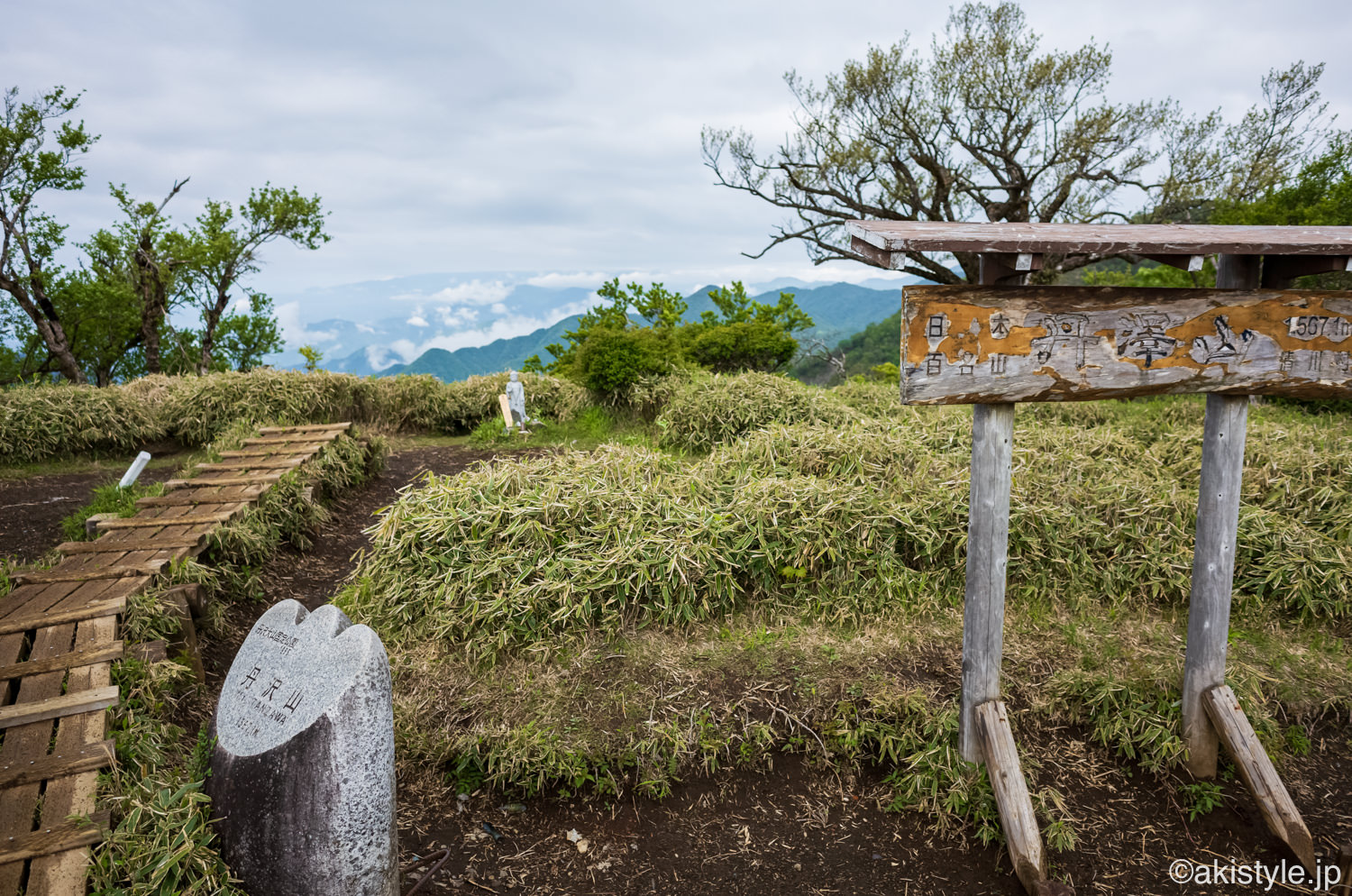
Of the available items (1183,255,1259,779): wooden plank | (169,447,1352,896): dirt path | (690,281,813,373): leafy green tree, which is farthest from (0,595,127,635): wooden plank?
(690,281,813,373): leafy green tree

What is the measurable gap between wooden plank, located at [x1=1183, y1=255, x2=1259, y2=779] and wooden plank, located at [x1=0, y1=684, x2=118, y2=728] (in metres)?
4.36

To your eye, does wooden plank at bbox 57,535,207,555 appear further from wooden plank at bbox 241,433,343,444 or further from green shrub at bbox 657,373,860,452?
green shrub at bbox 657,373,860,452

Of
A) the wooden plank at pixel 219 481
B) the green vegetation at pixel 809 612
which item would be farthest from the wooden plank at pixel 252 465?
the green vegetation at pixel 809 612

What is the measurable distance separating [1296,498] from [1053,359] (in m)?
3.59

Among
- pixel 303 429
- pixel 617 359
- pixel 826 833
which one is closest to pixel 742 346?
pixel 617 359

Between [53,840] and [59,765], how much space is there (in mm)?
401

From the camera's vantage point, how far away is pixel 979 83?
1415 cm

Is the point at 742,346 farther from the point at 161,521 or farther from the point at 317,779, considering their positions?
the point at 317,779

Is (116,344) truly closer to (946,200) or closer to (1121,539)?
(946,200)

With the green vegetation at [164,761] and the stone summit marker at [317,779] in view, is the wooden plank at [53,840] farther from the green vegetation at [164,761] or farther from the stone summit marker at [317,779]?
the stone summit marker at [317,779]

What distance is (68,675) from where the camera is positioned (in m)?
3.07

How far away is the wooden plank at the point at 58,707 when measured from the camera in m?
2.78

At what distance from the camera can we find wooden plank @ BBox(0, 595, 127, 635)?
3.40 metres

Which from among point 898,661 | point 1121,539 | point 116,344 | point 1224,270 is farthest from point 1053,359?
point 116,344
